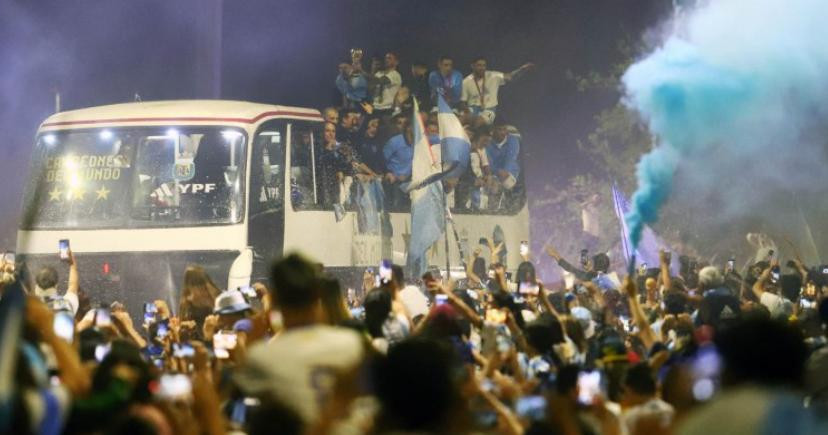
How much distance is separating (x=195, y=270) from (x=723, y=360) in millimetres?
6595

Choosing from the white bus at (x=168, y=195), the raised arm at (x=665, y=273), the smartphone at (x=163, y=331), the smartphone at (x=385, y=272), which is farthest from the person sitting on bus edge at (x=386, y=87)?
the smartphone at (x=385, y=272)

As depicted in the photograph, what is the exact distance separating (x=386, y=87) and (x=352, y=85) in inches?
21.4

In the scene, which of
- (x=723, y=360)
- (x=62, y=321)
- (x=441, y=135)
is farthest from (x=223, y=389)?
(x=441, y=135)

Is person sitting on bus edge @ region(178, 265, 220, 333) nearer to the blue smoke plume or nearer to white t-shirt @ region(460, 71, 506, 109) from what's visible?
the blue smoke plume

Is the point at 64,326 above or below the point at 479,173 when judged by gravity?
below

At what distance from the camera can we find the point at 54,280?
38.9 ft

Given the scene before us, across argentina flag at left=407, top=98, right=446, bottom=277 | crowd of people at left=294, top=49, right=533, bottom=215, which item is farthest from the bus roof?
argentina flag at left=407, top=98, right=446, bottom=277

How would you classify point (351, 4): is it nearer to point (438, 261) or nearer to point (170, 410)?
point (438, 261)

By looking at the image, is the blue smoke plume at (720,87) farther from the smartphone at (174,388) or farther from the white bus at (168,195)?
the smartphone at (174,388)

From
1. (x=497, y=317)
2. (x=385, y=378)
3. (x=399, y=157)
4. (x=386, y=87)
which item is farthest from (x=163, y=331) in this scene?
(x=386, y=87)

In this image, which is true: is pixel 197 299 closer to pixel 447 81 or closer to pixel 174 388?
pixel 174 388

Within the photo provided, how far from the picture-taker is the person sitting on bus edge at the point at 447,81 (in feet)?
70.6

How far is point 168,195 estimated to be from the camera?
739 inches

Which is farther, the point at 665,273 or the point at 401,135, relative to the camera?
the point at 401,135
